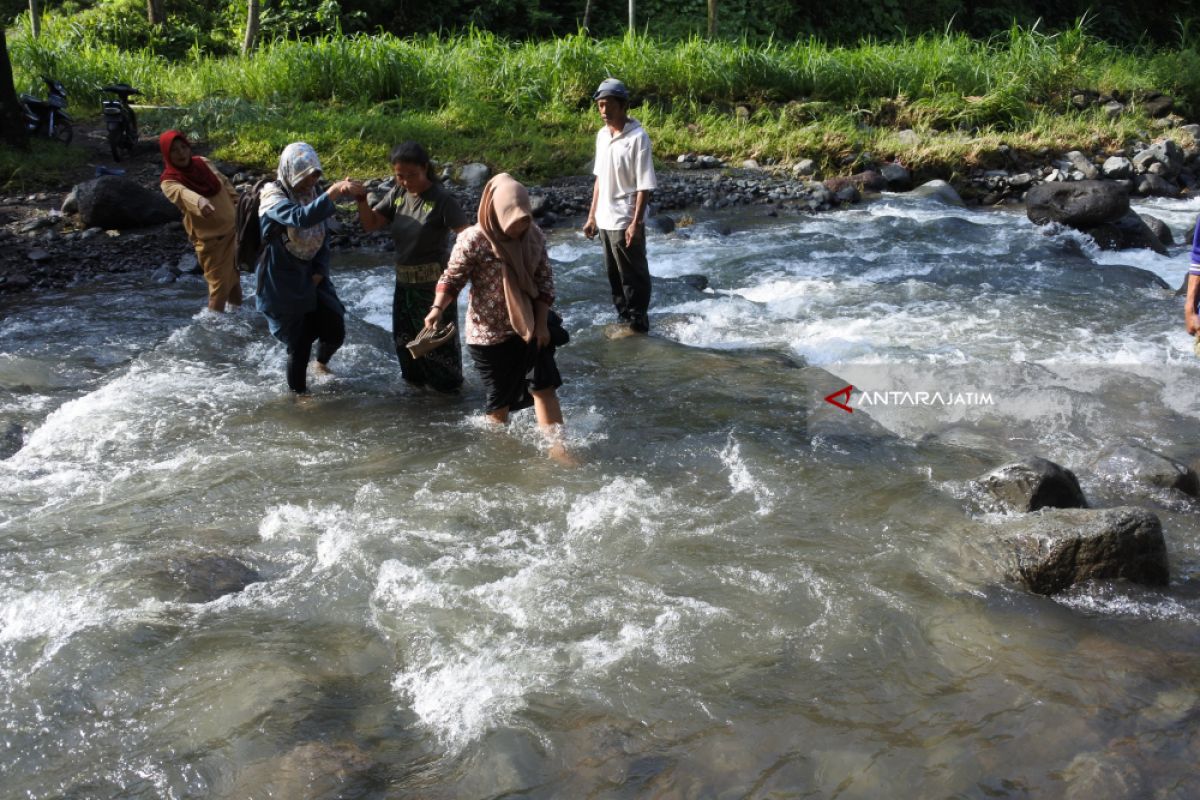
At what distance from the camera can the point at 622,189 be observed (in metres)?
7.23

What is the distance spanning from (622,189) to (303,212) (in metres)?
2.39

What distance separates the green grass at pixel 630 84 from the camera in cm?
1427

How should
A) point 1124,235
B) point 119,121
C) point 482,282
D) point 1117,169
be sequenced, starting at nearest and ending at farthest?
point 482,282 < point 1124,235 < point 119,121 < point 1117,169

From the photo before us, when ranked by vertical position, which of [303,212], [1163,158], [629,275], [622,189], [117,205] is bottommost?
[1163,158]

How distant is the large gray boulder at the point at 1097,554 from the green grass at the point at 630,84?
10245 millimetres

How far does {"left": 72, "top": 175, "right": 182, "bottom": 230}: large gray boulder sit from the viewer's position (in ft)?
35.0

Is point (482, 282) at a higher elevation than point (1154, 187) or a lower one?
higher

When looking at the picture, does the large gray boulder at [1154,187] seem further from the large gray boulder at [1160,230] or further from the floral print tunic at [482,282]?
the floral print tunic at [482,282]

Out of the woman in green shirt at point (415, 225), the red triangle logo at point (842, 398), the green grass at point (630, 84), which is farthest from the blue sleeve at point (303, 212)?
the green grass at point (630, 84)

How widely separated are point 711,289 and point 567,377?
2961 millimetres

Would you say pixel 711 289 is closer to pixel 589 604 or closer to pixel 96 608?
pixel 589 604

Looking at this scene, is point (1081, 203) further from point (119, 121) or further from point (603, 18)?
point (603, 18)

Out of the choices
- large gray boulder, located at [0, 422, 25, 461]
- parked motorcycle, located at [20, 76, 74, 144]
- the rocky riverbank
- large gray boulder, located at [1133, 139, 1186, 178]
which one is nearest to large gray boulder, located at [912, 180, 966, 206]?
the rocky riverbank

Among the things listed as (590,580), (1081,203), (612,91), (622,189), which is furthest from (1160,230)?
(590,580)
